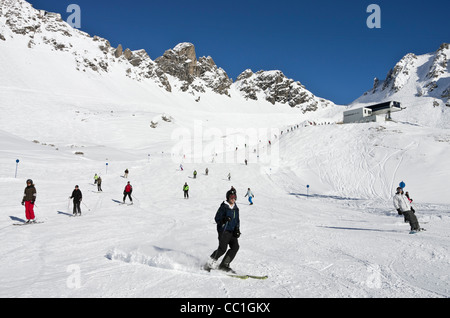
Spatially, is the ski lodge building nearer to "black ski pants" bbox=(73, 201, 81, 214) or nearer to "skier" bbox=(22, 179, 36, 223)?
"black ski pants" bbox=(73, 201, 81, 214)

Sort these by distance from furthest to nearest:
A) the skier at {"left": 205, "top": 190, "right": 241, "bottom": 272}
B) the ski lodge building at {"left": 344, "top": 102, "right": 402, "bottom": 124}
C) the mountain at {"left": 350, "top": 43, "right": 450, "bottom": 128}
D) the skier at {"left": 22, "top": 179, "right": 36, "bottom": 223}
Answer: the mountain at {"left": 350, "top": 43, "right": 450, "bottom": 128} < the ski lodge building at {"left": 344, "top": 102, "right": 402, "bottom": 124} < the skier at {"left": 22, "top": 179, "right": 36, "bottom": 223} < the skier at {"left": 205, "top": 190, "right": 241, "bottom": 272}

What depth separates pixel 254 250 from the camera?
24.8ft

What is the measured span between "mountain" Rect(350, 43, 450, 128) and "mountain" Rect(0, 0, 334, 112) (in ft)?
148

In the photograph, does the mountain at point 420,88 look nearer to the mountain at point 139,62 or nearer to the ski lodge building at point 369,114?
the ski lodge building at point 369,114

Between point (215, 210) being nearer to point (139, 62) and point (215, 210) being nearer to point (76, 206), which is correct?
point (76, 206)

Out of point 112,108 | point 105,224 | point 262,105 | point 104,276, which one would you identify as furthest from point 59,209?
point 262,105

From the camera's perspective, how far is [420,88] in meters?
116

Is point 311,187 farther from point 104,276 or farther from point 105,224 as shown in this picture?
point 104,276

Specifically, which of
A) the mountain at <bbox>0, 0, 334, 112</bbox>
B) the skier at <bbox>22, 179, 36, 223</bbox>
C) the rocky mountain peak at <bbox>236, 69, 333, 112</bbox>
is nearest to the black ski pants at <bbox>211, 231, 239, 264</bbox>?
the skier at <bbox>22, 179, 36, 223</bbox>

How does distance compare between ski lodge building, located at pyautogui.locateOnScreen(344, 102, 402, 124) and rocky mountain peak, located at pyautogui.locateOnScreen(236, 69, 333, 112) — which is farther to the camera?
rocky mountain peak, located at pyautogui.locateOnScreen(236, 69, 333, 112)

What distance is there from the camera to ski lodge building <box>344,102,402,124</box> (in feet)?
188

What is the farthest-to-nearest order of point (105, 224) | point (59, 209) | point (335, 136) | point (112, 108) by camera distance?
1. point (112, 108)
2. point (335, 136)
3. point (59, 209)
4. point (105, 224)

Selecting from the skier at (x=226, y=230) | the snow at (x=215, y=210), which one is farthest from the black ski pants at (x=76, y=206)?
the skier at (x=226, y=230)
